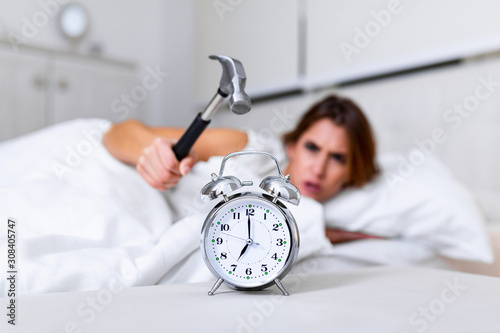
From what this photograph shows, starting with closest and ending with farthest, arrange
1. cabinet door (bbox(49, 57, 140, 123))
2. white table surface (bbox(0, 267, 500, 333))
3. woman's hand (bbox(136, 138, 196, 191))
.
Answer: white table surface (bbox(0, 267, 500, 333)), woman's hand (bbox(136, 138, 196, 191)), cabinet door (bbox(49, 57, 140, 123))

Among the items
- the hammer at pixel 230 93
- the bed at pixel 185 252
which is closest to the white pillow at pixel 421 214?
the bed at pixel 185 252

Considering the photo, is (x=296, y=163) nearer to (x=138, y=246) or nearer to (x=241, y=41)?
(x=138, y=246)

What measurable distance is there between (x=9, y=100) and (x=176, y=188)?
166 centimetres

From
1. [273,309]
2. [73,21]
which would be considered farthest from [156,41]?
[273,309]

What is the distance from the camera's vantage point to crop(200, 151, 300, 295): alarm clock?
0.70 meters

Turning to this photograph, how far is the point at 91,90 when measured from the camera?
2.82 metres

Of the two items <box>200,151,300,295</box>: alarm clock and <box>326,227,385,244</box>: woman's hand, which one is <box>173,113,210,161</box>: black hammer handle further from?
<box>326,227,385,244</box>: woman's hand

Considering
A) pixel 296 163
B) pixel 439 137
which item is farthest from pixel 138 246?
pixel 439 137

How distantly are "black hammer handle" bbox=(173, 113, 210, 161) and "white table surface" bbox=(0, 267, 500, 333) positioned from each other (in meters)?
0.28

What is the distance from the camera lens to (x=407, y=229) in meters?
1.41

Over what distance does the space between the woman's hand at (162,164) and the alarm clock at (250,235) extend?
22 cm

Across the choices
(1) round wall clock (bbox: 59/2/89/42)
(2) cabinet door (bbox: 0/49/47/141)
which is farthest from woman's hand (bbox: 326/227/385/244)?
(1) round wall clock (bbox: 59/2/89/42)

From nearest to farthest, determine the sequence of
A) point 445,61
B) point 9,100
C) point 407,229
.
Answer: point 407,229, point 445,61, point 9,100

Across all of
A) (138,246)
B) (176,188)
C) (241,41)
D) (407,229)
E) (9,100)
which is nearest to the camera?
(138,246)
